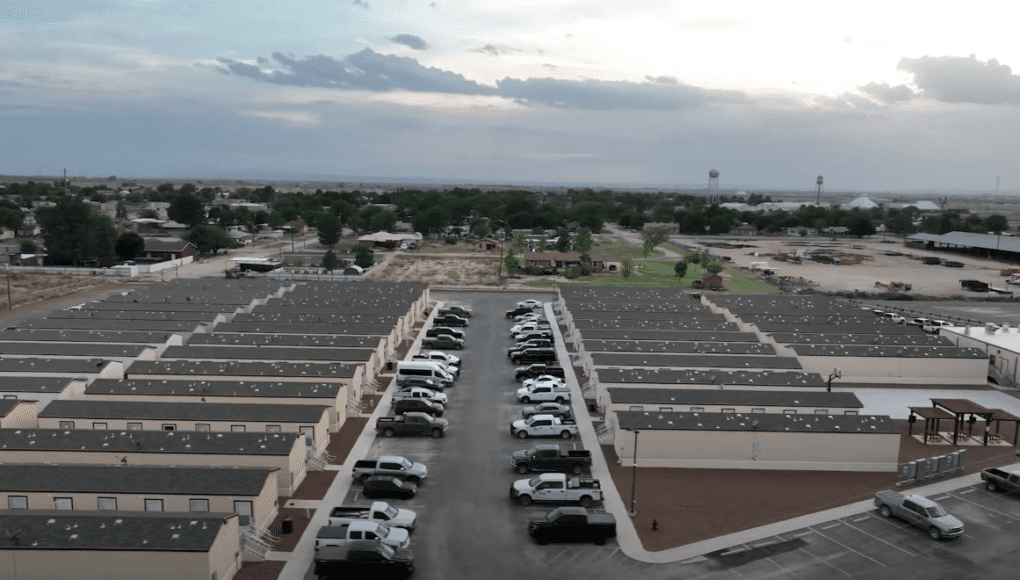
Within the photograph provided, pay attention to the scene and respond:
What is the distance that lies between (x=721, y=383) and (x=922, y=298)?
159ft

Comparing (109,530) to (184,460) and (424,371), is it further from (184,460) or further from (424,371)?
(424,371)

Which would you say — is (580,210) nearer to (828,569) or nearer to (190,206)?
(190,206)

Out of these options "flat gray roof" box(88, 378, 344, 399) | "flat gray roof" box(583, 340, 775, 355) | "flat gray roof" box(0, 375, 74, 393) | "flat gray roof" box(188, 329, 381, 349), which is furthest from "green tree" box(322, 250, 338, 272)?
"flat gray roof" box(88, 378, 344, 399)

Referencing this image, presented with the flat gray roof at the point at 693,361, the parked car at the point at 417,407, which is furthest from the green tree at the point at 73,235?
the flat gray roof at the point at 693,361

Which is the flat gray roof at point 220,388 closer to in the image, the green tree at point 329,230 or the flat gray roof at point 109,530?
the flat gray roof at point 109,530

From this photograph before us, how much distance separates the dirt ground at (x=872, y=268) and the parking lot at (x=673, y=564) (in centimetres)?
5512

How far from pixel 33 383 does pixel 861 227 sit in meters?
145

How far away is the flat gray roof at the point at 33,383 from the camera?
97.4 feet

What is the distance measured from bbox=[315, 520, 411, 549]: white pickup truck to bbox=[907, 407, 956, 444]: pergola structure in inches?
908

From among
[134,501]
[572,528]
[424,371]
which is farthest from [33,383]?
[572,528]

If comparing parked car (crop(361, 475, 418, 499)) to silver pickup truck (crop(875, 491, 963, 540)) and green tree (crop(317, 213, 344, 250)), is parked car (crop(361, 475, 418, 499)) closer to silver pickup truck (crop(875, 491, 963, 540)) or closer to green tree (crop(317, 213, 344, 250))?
silver pickup truck (crop(875, 491, 963, 540))

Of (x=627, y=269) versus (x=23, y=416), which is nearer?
(x=23, y=416)

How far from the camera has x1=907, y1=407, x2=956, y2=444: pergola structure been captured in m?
29.7

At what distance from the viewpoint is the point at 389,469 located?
957 inches
